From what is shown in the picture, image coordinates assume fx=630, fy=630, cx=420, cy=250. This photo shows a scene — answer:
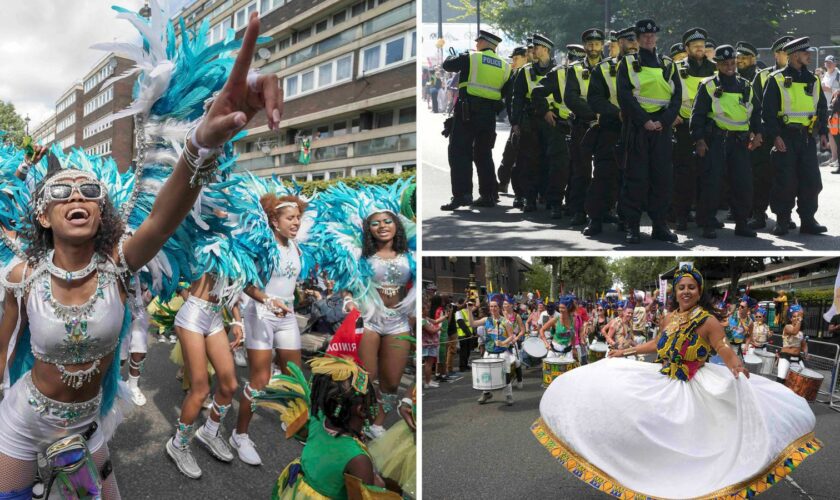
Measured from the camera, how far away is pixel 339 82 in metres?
30.7

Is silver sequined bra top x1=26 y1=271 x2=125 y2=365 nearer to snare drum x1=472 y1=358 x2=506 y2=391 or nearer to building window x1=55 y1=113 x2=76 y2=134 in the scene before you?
snare drum x1=472 y1=358 x2=506 y2=391

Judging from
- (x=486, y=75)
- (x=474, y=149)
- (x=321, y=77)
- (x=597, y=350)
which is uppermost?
(x=321, y=77)

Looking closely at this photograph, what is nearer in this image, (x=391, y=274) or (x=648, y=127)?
(x=391, y=274)

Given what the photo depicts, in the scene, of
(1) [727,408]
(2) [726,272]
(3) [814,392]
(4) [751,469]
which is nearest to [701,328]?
(1) [727,408]

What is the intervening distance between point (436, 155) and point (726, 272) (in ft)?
9.00

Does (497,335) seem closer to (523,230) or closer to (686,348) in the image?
(523,230)

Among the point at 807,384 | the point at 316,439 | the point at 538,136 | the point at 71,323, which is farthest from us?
the point at 807,384

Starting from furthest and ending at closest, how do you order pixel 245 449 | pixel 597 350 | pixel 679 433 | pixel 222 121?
pixel 597 350 < pixel 245 449 < pixel 679 433 < pixel 222 121

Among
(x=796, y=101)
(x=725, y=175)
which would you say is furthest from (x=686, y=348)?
(x=796, y=101)

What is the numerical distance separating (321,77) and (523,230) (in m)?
29.1

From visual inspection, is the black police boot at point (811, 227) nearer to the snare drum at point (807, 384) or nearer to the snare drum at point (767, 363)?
the snare drum at point (807, 384)

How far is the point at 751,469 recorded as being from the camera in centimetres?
361

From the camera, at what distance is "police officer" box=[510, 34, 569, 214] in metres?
5.81

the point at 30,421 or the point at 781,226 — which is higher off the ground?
the point at 781,226
